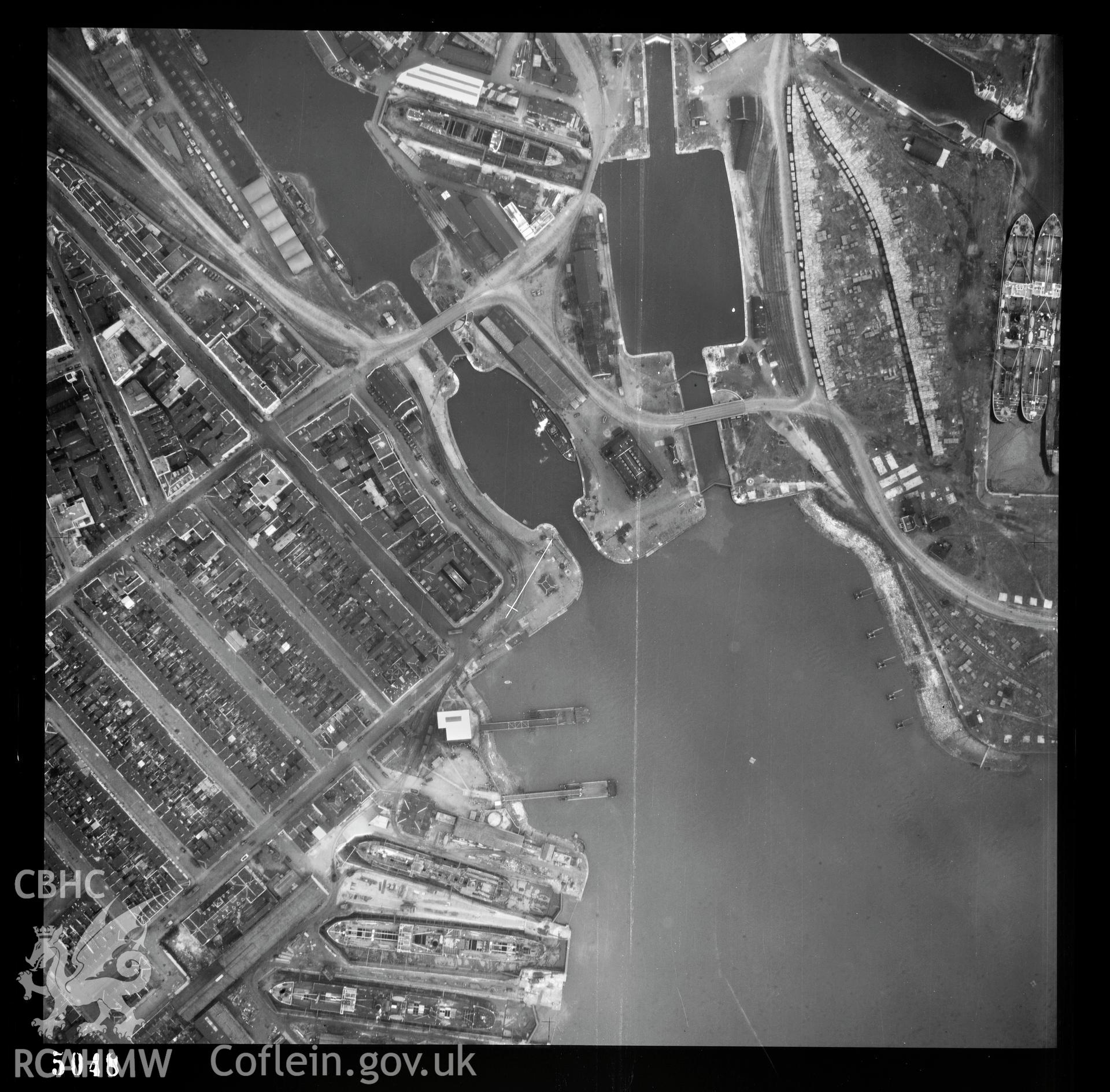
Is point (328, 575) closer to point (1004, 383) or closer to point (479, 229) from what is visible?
point (479, 229)

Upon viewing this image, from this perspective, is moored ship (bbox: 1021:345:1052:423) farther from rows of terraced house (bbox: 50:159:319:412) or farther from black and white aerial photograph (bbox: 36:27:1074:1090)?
rows of terraced house (bbox: 50:159:319:412)

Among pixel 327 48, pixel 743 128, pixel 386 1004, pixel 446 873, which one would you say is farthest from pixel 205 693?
pixel 743 128

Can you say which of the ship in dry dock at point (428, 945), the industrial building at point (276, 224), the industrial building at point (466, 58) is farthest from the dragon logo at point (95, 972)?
the industrial building at point (466, 58)

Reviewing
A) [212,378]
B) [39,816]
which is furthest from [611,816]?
[212,378]

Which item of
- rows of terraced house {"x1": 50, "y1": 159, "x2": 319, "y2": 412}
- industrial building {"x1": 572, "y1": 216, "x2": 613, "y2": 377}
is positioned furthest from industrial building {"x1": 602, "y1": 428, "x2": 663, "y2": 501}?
rows of terraced house {"x1": 50, "y1": 159, "x2": 319, "y2": 412}

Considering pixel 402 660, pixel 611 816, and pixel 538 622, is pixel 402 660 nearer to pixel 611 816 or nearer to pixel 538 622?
pixel 538 622

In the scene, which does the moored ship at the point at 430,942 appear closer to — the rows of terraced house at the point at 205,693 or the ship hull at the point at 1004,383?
the rows of terraced house at the point at 205,693

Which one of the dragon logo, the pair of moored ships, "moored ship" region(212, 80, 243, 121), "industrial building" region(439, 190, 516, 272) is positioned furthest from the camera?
"industrial building" region(439, 190, 516, 272)
